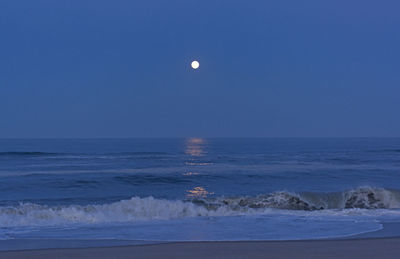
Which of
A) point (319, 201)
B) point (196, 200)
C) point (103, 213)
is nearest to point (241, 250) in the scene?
point (103, 213)

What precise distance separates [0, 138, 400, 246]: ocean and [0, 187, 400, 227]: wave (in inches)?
1.3

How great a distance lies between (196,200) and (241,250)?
952cm

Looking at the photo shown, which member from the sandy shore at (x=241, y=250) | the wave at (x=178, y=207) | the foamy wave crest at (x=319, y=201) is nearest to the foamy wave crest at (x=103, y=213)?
the wave at (x=178, y=207)

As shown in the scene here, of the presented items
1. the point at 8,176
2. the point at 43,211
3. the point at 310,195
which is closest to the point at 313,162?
the point at 310,195

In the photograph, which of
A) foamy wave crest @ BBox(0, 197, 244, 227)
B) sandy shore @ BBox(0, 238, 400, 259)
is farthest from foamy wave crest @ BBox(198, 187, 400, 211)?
sandy shore @ BBox(0, 238, 400, 259)

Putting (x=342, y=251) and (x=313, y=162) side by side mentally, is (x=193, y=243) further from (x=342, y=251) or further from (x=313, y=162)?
(x=313, y=162)

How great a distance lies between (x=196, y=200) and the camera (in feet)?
60.2

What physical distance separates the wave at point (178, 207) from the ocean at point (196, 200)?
0.03 m

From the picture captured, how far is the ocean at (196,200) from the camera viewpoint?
11.8 meters

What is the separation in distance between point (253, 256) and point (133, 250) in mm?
2235

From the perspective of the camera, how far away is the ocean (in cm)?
1183

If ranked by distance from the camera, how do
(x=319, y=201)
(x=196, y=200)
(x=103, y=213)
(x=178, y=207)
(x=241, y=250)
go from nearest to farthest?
(x=241, y=250) < (x=103, y=213) < (x=178, y=207) < (x=196, y=200) < (x=319, y=201)

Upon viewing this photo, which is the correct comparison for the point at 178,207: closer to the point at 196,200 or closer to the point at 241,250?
the point at 196,200

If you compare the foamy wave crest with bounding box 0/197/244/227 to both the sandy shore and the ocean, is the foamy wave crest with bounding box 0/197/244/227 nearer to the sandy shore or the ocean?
the ocean
